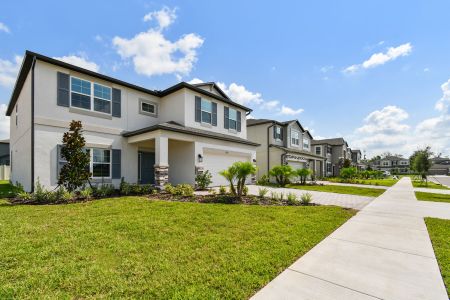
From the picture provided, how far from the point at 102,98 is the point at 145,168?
526 cm

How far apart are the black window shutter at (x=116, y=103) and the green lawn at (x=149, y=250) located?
7239 millimetres

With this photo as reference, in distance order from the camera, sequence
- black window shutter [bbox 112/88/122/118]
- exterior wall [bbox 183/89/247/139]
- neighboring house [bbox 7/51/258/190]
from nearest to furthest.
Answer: neighboring house [bbox 7/51/258/190]
black window shutter [bbox 112/88/122/118]
exterior wall [bbox 183/89/247/139]

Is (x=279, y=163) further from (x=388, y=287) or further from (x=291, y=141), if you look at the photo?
(x=388, y=287)

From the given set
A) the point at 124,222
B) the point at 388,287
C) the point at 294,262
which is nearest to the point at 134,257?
the point at 124,222

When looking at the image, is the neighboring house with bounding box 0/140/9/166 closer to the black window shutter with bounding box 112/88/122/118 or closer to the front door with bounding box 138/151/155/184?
the front door with bounding box 138/151/155/184

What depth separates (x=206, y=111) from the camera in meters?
16.2

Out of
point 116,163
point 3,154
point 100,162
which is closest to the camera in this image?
point 100,162

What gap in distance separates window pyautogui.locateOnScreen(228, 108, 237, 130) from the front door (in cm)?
707

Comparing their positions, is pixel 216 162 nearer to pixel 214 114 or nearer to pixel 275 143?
pixel 214 114

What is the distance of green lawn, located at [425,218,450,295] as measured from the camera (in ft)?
11.1

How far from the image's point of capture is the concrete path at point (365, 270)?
110 inches

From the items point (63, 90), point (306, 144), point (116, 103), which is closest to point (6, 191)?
point (63, 90)

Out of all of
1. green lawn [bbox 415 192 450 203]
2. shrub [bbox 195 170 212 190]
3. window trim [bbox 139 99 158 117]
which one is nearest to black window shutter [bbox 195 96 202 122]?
window trim [bbox 139 99 158 117]

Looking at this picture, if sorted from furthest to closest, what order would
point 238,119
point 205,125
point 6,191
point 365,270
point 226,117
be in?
point 238,119, point 226,117, point 205,125, point 6,191, point 365,270
